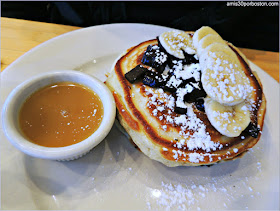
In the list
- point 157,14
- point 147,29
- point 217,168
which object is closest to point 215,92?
point 217,168

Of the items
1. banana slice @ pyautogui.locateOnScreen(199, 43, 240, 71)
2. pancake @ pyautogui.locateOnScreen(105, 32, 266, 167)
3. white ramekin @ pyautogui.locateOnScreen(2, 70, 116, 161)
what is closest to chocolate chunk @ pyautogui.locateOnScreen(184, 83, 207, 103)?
pancake @ pyautogui.locateOnScreen(105, 32, 266, 167)

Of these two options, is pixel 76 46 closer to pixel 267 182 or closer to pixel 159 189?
pixel 159 189

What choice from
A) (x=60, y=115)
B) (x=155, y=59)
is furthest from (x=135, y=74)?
(x=60, y=115)

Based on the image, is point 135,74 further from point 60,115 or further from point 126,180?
point 126,180

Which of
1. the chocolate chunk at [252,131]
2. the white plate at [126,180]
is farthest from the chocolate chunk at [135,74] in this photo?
the chocolate chunk at [252,131]

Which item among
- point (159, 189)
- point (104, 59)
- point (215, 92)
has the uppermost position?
point (215, 92)

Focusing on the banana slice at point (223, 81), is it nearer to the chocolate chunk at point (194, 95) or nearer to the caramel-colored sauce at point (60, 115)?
the chocolate chunk at point (194, 95)
